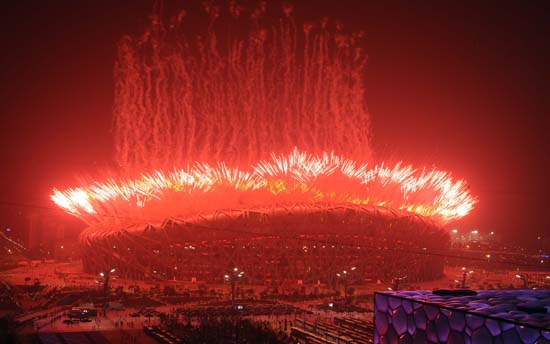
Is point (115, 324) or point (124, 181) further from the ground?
point (124, 181)

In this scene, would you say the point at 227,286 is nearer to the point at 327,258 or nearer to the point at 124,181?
the point at 327,258

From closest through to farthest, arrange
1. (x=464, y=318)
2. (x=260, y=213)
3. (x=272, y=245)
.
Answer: (x=464, y=318)
(x=260, y=213)
(x=272, y=245)

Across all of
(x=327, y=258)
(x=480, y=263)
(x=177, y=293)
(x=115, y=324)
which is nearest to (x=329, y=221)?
(x=327, y=258)

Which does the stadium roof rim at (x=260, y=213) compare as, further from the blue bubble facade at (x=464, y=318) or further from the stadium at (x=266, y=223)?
the blue bubble facade at (x=464, y=318)

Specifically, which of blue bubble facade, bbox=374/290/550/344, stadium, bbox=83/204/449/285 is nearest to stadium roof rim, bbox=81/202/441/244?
stadium, bbox=83/204/449/285

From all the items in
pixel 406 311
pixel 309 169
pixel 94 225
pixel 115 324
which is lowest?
pixel 115 324

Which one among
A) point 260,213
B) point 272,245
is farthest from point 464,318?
point 272,245

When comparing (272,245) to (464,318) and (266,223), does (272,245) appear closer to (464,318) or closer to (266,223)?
(266,223)

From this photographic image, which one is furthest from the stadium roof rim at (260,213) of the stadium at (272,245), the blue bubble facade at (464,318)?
the blue bubble facade at (464,318)

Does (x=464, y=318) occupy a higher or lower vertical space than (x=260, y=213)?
lower
